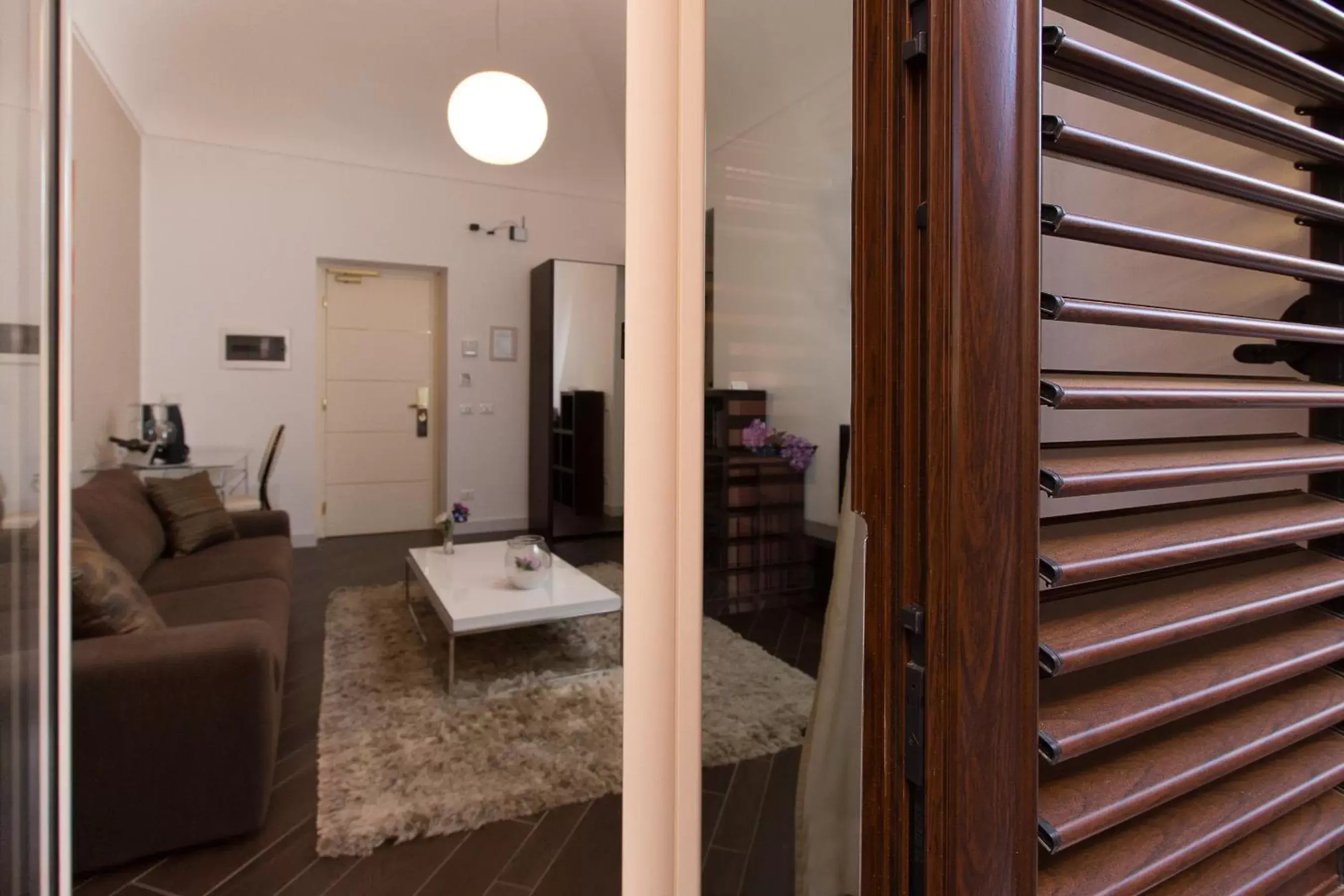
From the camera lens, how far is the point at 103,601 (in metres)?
1.81

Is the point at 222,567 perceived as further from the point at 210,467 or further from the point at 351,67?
the point at 351,67

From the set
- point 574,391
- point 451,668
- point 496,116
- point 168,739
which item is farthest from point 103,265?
point 168,739

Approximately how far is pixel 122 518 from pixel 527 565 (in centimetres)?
164

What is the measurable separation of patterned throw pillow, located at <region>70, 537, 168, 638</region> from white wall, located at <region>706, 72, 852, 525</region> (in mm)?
1997

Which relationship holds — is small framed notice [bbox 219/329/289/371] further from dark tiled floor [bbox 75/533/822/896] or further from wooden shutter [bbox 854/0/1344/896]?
wooden shutter [bbox 854/0/1344/896]

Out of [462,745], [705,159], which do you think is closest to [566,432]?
[462,745]

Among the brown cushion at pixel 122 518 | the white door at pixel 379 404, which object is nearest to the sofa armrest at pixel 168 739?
the brown cushion at pixel 122 518

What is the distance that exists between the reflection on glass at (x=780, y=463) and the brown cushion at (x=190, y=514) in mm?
3621

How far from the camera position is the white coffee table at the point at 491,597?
2641 mm

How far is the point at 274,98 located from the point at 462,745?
4.61 meters

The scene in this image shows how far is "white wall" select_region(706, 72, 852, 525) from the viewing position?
1.63 feet

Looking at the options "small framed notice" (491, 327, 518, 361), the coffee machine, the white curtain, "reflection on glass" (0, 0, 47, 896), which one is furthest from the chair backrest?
the white curtain

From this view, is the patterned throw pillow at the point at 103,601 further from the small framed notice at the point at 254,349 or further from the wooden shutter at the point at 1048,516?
the small framed notice at the point at 254,349

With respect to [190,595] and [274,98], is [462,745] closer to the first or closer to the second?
[190,595]
